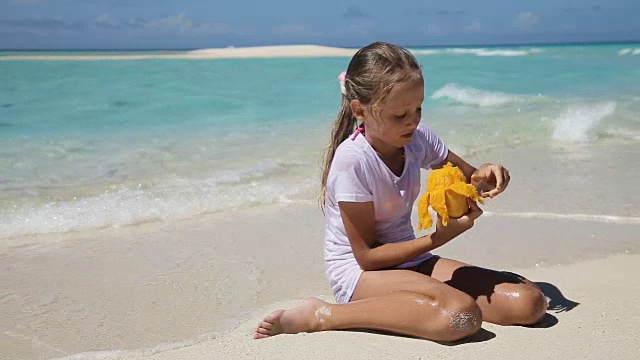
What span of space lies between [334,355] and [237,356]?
1.21 ft

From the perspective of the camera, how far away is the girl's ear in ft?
9.86

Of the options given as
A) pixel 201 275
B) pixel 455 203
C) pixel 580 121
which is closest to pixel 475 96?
pixel 580 121

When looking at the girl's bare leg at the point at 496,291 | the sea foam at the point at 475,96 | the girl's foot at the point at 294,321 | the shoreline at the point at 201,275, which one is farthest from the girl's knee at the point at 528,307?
the sea foam at the point at 475,96

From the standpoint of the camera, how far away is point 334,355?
8.48 feet

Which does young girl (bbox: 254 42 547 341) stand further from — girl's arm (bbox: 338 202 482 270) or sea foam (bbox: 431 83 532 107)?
sea foam (bbox: 431 83 532 107)

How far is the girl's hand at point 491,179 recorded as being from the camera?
9.71 ft

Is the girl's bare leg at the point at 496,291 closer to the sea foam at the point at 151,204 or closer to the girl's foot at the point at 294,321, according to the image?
the girl's foot at the point at 294,321

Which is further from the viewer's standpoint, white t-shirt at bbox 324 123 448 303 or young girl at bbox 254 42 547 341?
white t-shirt at bbox 324 123 448 303

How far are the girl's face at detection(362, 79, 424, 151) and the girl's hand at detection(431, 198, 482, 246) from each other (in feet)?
1.31

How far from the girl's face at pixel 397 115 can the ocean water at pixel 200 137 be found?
2.69 metres

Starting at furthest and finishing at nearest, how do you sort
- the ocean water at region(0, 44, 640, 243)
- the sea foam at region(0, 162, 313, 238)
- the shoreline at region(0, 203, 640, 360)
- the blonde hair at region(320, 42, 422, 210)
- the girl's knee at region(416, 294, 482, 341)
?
the ocean water at region(0, 44, 640, 243) < the sea foam at region(0, 162, 313, 238) < the shoreline at region(0, 203, 640, 360) < the blonde hair at region(320, 42, 422, 210) < the girl's knee at region(416, 294, 482, 341)

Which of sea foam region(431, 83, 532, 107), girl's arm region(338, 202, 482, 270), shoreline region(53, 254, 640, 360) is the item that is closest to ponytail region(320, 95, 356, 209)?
girl's arm region(338, 202, 482, 270)

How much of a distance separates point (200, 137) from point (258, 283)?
5.76 meters

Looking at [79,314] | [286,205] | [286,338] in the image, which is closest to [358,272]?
[286,338]
